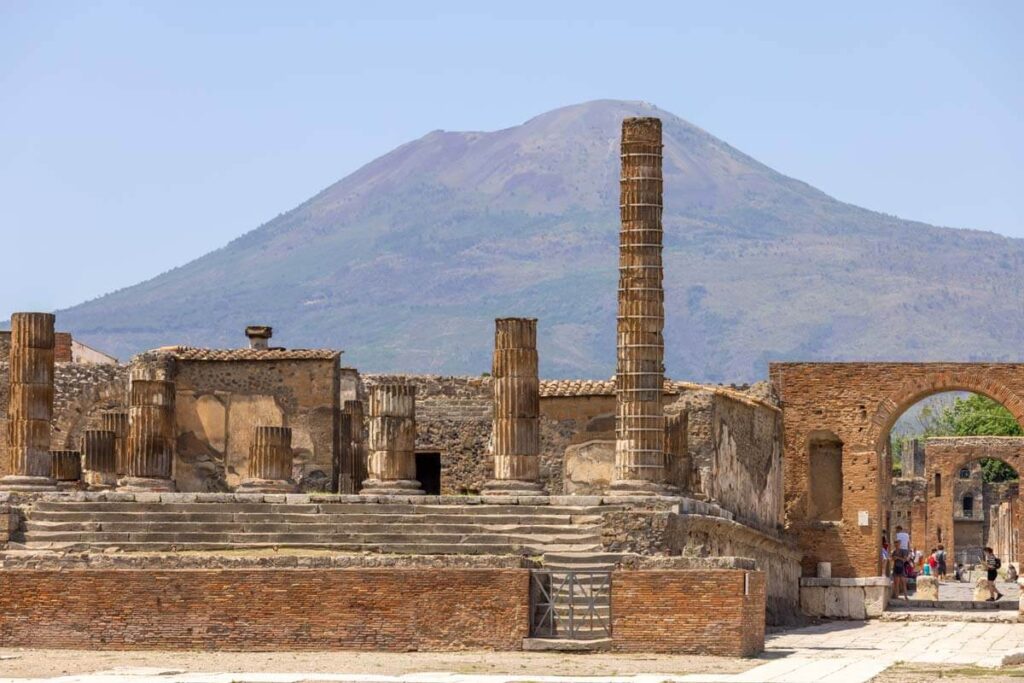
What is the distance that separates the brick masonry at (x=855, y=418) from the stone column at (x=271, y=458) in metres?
11.1

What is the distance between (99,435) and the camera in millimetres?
39188

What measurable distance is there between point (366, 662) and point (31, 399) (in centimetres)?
1125

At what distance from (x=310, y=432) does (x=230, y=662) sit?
15.8 metres

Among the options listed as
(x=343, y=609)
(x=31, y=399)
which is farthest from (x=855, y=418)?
(x=343, y=609)

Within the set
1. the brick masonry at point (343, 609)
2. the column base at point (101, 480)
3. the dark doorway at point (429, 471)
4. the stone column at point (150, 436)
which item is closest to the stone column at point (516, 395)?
the stone column at point (150, 436)

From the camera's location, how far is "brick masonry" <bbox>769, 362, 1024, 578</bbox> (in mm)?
44375

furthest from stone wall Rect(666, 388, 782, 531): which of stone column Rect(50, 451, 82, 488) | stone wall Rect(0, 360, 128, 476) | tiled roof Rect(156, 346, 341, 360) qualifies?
stone wall Rect(0, 360, 128, 476)

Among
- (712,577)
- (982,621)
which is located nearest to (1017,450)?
(982,621)

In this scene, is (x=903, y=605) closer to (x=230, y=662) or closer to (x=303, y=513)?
(x=303, y=513)

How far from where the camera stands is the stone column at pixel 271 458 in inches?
1465

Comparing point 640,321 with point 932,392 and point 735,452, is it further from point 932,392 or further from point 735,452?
point 932,392

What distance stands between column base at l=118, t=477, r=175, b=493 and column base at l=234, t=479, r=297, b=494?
1213mm

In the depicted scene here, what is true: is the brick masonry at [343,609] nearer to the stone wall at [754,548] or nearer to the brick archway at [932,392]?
the stone wall at [754,548]

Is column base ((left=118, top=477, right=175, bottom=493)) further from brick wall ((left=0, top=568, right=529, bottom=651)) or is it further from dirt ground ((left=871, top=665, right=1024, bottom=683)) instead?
dirt ground ((left=871, top=665, right=1024, bottom=683))
